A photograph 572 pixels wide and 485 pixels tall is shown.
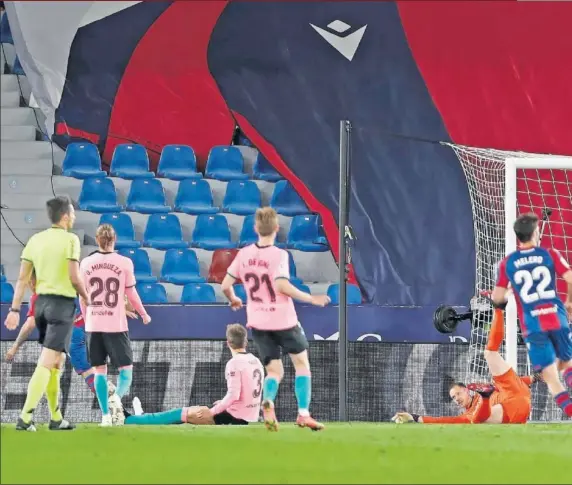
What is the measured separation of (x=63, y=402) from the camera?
1152 cm

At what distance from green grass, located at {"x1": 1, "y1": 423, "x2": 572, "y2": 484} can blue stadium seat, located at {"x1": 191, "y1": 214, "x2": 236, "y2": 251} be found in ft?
24.5

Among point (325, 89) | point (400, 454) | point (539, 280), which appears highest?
point (325, 89)

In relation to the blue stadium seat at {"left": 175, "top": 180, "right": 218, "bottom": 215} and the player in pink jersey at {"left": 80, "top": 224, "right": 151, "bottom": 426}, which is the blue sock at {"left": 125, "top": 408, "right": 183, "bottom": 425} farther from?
the blue stadium seat at {"left": 175, "top": 180, "right": 218, "bottom": 215}

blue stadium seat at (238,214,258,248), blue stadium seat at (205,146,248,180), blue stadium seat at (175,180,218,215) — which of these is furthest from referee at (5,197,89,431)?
blue stadium seat at (205,146,248,180)

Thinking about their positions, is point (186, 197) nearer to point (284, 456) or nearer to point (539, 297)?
point (539, 297)

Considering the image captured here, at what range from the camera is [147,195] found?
1664cm

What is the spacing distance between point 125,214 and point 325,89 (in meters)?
3.08

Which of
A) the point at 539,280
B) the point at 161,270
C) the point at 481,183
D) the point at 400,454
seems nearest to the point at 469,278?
the point at 481,183

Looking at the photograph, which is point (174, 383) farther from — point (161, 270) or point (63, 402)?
point (161, 270)

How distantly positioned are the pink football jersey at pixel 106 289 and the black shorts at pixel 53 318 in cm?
108

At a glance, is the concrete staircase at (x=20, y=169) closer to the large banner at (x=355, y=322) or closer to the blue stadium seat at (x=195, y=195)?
the blue stadium seat at (x=195, y=195)

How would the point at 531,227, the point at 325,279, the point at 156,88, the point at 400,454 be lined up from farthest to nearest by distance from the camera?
1. the point at 156,88
2. the point at 325,279
3. the point at 531,227
4. the point at 400,454

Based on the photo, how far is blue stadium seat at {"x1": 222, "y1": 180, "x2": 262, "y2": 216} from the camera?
1634 centimetres

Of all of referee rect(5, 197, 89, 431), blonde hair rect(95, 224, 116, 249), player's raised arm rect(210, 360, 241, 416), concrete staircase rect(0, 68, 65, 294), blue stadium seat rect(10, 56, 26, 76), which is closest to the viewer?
referee rect(5, 197, 89, 431)
